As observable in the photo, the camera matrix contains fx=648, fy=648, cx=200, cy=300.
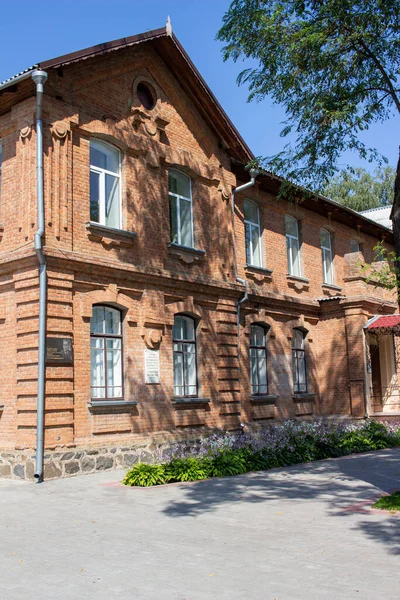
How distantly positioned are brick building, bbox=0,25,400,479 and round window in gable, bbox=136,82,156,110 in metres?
0.13

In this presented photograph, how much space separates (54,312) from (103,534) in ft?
17.8

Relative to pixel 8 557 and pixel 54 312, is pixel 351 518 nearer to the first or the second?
pixel 8 557

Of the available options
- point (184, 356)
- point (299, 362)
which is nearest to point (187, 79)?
point (184, 356)

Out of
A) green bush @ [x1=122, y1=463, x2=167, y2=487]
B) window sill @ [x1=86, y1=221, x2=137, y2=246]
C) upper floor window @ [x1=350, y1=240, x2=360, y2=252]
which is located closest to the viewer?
green bush @ [x1=122, y1=463, x2=167, y2=487]

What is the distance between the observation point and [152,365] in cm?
1410

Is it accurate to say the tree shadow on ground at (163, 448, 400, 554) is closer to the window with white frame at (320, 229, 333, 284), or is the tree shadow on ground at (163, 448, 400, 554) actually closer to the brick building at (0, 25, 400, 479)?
the brick building at (0, 25, 400, 479)

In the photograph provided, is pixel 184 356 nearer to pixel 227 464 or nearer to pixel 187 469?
pixel 227 464

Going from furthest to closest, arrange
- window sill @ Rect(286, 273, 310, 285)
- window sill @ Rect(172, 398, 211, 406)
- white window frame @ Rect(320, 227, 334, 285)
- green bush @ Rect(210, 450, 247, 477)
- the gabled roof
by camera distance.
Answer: white window frame @ Rect(320, 227, 334, 285) < window sill @ Rect(286, 273, 310, 285) < window sill @ Rect(172, 398, 211, 406) < the gabled roof < green bush @ Rect(210, 450, 247, 477)

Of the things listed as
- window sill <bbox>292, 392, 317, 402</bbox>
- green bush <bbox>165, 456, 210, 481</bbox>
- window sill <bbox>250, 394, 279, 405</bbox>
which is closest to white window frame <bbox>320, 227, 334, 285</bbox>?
window sill <bbox>292, 392, 317, 402</bbox>

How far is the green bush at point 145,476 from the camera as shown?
11.0m

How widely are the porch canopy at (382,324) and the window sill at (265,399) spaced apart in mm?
3992

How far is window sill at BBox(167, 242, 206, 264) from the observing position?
15.1m

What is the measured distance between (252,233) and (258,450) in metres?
7.55

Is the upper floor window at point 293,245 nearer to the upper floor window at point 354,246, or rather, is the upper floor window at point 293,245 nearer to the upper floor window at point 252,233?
the upper floor window at point 252,233
